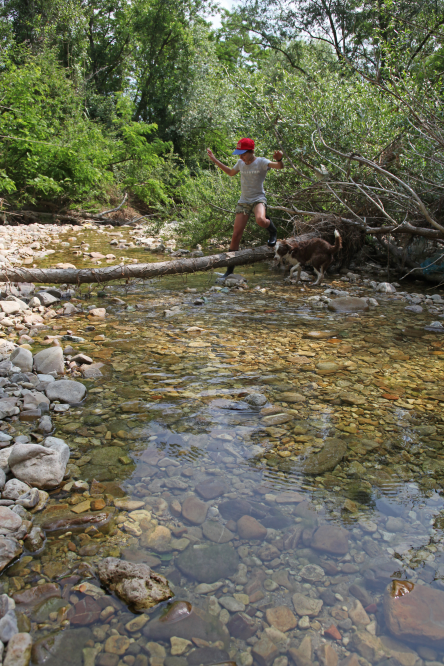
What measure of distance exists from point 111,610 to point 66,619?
17cm

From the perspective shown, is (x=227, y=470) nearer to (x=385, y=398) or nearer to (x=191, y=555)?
(x=191, y=555)

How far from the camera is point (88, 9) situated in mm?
27984

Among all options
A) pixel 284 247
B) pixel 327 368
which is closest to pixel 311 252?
pixel 284 247

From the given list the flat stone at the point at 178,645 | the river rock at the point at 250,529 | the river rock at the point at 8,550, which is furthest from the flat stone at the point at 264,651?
the river rock at the point at 8,550

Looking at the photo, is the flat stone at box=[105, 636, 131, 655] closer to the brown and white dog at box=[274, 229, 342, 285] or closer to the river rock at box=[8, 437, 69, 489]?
the river rock at box=[8, 437, 69, 489]

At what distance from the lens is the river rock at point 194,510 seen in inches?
91.9

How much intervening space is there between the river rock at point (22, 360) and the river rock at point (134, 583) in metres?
2.37

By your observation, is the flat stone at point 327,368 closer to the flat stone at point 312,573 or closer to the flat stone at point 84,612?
the flat stone at point 312,573

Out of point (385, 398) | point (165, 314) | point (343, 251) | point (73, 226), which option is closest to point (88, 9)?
point (73, 226)

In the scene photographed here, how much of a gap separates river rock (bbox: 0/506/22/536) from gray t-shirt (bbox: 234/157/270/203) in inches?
259

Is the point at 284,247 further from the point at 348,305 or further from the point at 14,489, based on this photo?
the point at 14,489

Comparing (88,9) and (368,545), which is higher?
(88,9)

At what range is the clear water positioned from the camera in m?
1.74

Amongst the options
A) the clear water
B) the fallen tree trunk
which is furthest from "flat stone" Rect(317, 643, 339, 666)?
the fallen tree trunk
